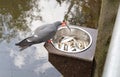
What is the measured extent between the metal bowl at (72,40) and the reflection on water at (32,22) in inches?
45.0

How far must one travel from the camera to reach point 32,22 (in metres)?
3.65

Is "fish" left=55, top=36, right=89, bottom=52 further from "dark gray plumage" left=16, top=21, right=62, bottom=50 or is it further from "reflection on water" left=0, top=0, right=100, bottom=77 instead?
"reflection on water" left=0, top=0, right=100, bottom=77

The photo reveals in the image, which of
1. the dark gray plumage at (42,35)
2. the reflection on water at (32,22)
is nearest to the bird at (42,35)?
the dark gray plumage at (42,35)

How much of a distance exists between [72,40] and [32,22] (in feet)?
6.09

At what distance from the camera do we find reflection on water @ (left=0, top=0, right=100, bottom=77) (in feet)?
9.98

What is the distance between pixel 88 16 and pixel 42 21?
0.58 meters

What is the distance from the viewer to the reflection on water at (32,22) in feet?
9.98

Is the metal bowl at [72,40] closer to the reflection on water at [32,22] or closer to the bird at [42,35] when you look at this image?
the bird at [42,35]

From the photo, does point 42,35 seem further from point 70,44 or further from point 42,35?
point 70,44

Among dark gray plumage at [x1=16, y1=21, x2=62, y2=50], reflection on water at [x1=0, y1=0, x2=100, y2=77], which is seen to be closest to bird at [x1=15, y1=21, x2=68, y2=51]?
dark gray plumage at [x1=16, y1=21, x2=62, y2=50]

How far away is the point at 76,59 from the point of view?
5.61 feet

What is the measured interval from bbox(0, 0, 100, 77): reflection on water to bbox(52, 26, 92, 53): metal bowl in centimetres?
114

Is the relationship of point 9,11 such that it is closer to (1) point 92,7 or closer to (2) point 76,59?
(1) point 92,7

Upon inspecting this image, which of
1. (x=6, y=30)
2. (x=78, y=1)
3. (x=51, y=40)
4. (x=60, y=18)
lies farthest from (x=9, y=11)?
(x=51, y=40)
